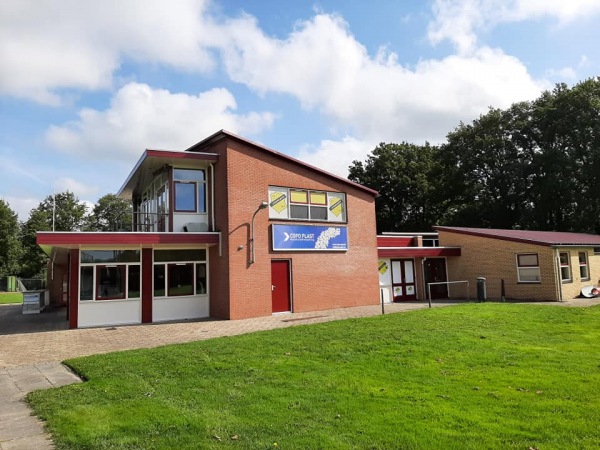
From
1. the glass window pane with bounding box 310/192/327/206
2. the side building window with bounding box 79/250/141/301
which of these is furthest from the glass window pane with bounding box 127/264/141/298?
the glass window pane with bounding box 310/192/327/206

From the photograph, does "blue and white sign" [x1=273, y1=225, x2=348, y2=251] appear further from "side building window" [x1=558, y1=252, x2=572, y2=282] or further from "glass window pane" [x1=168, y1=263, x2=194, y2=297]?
"side building window" [x1=558, y1=252, x2=572, y2=282]

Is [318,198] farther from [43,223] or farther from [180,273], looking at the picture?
[43,223]

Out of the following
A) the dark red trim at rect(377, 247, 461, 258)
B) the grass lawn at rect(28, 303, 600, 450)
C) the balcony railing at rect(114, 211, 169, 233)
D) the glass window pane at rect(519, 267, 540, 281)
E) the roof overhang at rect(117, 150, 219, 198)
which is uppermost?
the roof overhang at rect(117, 150, 219, 198)

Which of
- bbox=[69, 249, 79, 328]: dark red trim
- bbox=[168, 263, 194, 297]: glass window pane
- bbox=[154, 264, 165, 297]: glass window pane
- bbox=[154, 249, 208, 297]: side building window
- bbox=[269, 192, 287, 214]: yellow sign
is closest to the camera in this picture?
bbox=[69, 249, 79, 328]: dark red trim

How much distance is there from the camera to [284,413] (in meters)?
5.74

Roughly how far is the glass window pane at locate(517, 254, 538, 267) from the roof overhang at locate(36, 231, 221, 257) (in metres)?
14.2

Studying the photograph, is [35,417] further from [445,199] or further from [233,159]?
[445,199]

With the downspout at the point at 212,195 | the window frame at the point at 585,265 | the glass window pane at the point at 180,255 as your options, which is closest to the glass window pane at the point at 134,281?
the glass window pane at the point at 180,255

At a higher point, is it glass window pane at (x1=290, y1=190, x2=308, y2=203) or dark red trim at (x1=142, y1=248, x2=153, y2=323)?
glass window pane at (x1=290, y1=190, x2=308, y2=203)

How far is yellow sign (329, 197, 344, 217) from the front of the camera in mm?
20578

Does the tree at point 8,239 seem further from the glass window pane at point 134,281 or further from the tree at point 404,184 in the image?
the glass window pane at point 134,281

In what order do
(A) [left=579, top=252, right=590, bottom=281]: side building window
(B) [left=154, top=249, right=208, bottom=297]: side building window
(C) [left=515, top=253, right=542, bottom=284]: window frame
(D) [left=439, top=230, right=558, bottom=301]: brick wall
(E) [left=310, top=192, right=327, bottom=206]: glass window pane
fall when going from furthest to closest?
(A) [left=579, top=252, right=590, bottom=281]: side building window, (C) [left=515, top=253, right=542, bottom=284]: window frame, (D) [left=439, top=230, right=558, bottom=301]: brick wall, (E) [left=310, top=192, right=327, bottom=206]: glass window pane, (B) [left=154, top=249, right=208, bottom=297]: side building window

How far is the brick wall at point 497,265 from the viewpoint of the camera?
68.3ft

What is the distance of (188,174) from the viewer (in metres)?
18.5
